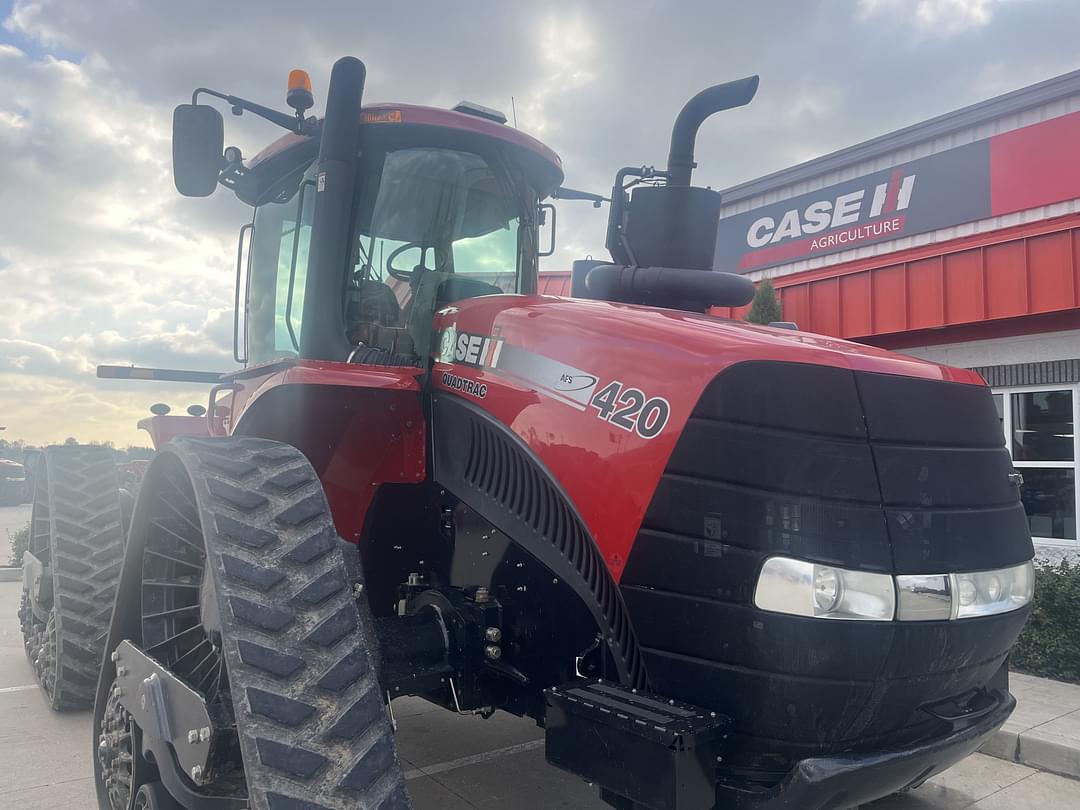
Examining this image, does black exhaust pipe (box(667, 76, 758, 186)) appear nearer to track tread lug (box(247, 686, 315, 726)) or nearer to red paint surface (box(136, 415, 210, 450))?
track tread lug (box(247, 686, 315, 726))

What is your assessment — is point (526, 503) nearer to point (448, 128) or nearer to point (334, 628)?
point (334, 628)

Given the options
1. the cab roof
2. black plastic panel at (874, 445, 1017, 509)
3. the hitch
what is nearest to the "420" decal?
black plastic panel at (874, 445, 1017, 509)

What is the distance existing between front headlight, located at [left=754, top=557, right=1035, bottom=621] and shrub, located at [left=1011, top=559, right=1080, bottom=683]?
15.0 ft

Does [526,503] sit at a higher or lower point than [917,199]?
lower

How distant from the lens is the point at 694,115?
3271 millimetres

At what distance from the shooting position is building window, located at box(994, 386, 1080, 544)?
7.69 m

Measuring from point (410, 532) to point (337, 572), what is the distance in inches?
40.5

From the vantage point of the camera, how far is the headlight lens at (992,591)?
231 centimetres

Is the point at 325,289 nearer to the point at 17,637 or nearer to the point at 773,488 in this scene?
the point at 773,488

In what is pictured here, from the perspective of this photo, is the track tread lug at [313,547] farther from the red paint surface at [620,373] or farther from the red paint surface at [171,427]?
the red paint surface at [171,427]

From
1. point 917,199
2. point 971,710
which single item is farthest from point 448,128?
point 917,199

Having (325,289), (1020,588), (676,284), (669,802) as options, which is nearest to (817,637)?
(669,802)

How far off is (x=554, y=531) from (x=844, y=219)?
901 centimetres

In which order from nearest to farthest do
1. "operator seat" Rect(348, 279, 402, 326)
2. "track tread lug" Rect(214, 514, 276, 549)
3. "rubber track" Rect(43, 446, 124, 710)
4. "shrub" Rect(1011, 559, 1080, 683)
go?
"track tread lug" Rect(214, 514, 276, 549) → "operator seat" Rect(348, 279, 402, 326) → "rubber track" Rect(43, 446, 124, 710) → "shrub" Rect(1011, 559, 1080, 683)
